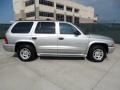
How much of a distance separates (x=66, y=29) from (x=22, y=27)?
2.02m

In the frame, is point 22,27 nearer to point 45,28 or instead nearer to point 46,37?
point 45,28

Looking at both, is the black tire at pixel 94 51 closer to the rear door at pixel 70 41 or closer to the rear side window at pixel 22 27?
the rear door at pixel 70 41

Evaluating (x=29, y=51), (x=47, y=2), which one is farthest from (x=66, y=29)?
(x=47, y=2)

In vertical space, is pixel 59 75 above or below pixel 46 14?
below

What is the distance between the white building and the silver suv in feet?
138

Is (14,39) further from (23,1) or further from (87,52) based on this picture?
(23,1)

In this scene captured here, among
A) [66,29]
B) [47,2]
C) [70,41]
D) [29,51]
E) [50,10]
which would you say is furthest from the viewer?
[50,10]

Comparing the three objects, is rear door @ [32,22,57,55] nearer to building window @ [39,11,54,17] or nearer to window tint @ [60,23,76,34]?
window tint @ [60,23,76,34]

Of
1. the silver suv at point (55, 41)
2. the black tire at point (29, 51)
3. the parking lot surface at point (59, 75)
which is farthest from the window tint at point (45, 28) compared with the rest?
the parking lot surface at point (59, 75)

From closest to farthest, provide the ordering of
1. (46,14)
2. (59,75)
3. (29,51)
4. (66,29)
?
(59,75)
(66,29)
(29,51)
(46,14)

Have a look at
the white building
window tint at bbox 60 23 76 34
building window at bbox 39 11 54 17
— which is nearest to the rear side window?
window tint at bbox 60 23 76 34

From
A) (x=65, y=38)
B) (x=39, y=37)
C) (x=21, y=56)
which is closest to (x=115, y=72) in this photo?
(x=65, y=38)

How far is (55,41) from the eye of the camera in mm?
7047

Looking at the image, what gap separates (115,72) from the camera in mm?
5992
